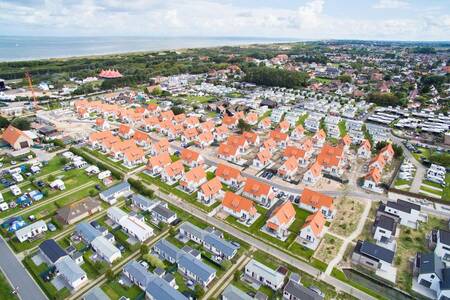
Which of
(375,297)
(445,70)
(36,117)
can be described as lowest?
(375,297)

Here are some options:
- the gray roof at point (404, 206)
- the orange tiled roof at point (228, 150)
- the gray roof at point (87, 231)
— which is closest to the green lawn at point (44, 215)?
the gray roof at point (87, 231)

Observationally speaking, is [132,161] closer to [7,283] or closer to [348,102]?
[7,283]

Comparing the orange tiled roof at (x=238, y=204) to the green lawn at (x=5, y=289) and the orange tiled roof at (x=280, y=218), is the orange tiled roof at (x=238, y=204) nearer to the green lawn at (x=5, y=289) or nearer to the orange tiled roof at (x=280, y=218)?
the orange tiled roof at (x=280, y=218)

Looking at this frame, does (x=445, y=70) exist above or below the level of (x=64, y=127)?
above

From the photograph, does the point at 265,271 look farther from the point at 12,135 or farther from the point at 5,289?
the point at 12,135

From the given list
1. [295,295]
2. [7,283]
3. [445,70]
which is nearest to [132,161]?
[7,283]

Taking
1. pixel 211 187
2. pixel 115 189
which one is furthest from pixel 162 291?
pixel 115 189

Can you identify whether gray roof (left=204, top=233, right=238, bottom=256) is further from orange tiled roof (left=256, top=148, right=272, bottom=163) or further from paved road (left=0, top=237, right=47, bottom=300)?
orange tiled roof (left=256, top=148, right=272, bottom=163)
